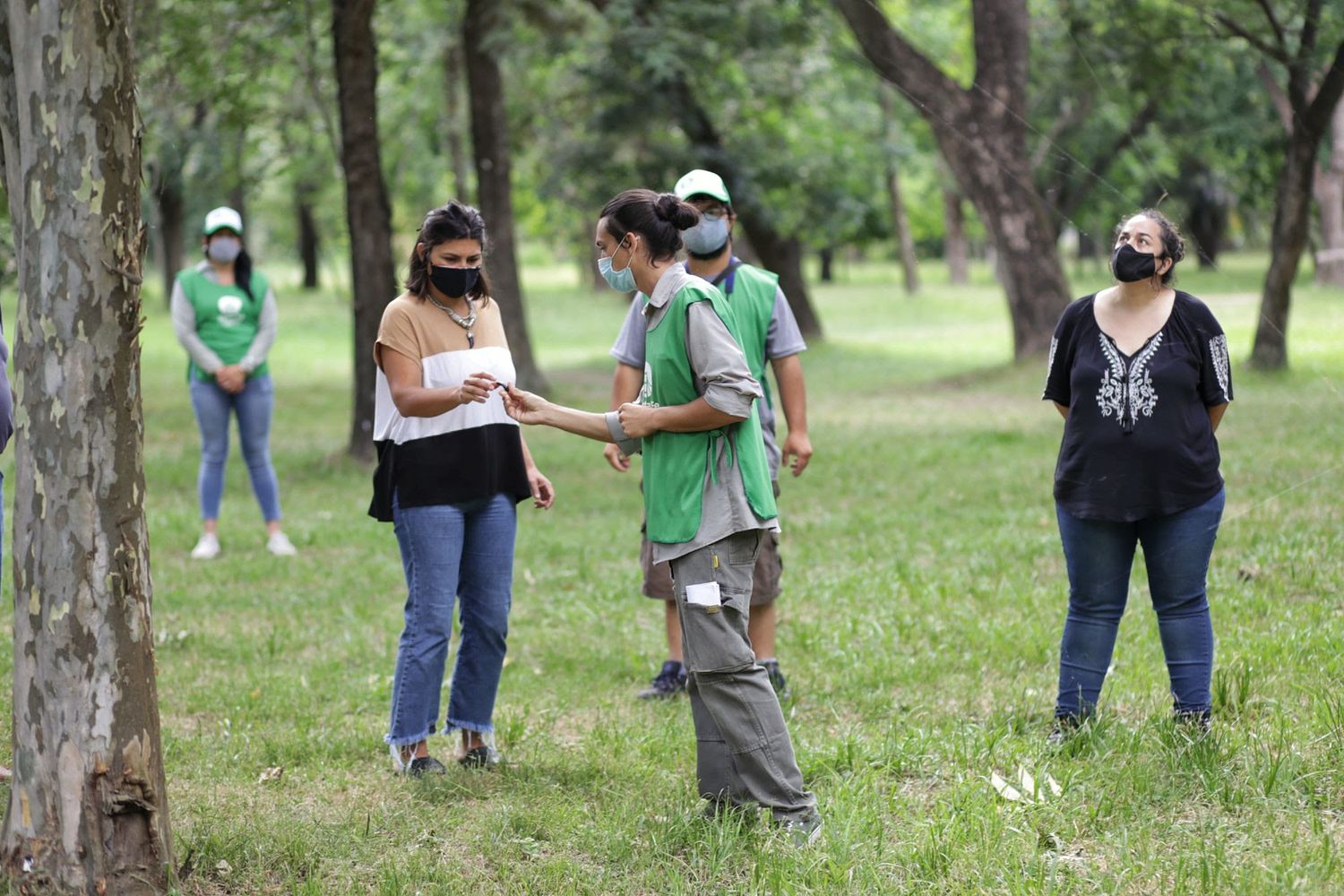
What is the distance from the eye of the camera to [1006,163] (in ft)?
57.8

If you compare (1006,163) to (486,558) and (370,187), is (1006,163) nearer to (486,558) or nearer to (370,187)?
(370,187)

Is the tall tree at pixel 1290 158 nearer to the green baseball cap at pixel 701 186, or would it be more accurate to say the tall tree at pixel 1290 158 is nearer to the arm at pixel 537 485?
the green baseball cap at pixel 701 186

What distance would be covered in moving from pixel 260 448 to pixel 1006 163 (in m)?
11.1

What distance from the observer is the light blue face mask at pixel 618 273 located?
14.1 feet

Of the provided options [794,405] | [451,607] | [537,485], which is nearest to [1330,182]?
[794,405]

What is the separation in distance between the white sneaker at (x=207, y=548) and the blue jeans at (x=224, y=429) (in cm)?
15

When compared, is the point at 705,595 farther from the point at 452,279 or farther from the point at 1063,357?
the point at 1063,357

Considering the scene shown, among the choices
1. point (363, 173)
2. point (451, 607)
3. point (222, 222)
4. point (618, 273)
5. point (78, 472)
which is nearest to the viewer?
point (78, 472)

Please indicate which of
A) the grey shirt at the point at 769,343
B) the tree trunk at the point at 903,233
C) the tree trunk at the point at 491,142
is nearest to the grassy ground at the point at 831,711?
the grey shirt at the point at 769,343

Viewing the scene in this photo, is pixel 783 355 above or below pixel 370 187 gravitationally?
below

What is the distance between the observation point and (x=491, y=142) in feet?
60.0

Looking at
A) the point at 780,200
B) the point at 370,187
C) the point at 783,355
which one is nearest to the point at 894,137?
the point at 780,200

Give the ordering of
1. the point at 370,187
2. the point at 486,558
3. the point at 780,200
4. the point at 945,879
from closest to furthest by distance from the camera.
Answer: the point at 945,879, the point at 486,558, the point at 370,187, the point at 780,200

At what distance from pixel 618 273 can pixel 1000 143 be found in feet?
47.1
